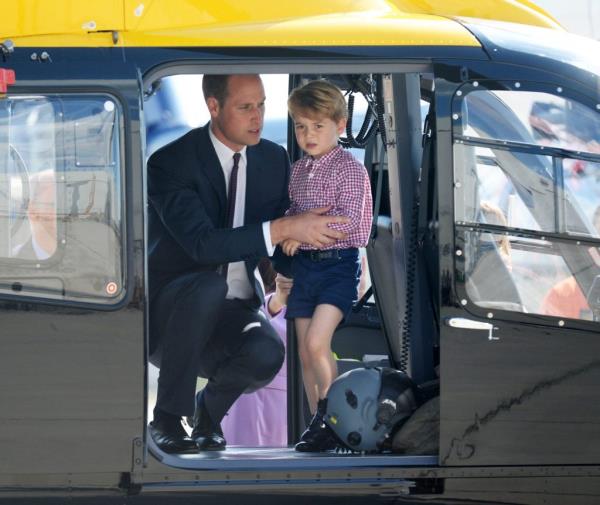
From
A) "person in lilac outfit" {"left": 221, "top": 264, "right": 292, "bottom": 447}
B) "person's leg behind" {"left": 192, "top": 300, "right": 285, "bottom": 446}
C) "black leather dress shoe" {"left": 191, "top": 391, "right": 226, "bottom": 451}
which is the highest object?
"person's leg behind" {"left": 192, "top": 300, "right": 285, "bottom": 446}

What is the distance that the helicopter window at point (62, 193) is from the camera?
397 cm

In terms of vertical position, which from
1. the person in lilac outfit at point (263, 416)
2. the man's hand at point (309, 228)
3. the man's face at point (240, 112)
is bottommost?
the person in lilac outfit at point (263, 416)

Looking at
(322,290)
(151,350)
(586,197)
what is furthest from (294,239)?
(586,197)

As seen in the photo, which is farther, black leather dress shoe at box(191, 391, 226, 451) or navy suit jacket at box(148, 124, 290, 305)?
black leather dress shoe at box(191, 391, 226, 451)

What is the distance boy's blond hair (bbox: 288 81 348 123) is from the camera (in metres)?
4.62

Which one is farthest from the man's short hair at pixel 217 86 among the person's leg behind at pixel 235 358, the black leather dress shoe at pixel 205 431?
the black leather dress shoe at pixel 205 431

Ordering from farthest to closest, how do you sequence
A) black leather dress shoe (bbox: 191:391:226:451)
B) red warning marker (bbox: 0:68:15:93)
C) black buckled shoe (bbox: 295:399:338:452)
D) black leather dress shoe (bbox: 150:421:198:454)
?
black leather dress shoe (bbox: 191:391:226:451)
black buckled shoe (bbox: 295:399:338:452)
black leather dress shoe (bbox: 150:421:198:454)
red warning marker (bbox: 0:68:15:93)

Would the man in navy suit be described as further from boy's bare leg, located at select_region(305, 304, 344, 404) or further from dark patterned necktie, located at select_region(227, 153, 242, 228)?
boy's bare leg, located at select_region(305, 304, 344, 404)

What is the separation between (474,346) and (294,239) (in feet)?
2.70

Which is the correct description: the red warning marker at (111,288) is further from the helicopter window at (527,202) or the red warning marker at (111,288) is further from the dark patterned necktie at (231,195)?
the helicopter window at (527,202)

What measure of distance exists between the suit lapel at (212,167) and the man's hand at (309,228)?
38 cm

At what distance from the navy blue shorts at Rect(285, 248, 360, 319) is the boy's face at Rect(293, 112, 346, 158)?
16.2 inches

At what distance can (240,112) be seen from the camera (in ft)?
15.6

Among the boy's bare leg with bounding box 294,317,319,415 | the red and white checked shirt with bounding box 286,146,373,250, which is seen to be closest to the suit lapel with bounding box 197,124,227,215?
the red and white checked shirt with bounding box 286,146,373,250
